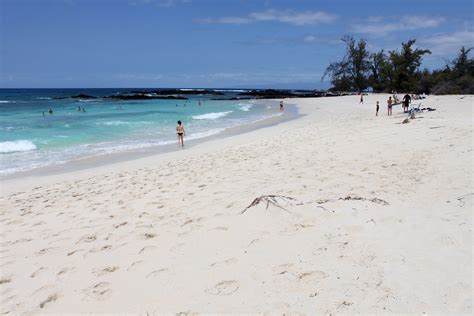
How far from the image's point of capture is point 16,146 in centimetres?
1483

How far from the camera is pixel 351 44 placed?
72.2 m

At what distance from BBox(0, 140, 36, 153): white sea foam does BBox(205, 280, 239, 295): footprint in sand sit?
13.8 meters

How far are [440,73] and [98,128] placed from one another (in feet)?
170

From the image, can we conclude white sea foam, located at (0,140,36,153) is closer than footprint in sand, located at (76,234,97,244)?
No

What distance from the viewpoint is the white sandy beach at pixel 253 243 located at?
306cm

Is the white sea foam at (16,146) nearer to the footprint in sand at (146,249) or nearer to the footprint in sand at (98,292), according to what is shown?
the footprint in sand at (146,249)

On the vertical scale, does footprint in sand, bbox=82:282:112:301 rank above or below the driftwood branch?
below

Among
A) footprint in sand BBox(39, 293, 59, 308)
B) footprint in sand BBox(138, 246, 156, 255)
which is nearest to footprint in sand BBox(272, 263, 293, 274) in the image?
footprint in sand BBox(138, 246, 156, 255)

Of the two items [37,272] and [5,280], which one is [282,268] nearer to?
[37,272]

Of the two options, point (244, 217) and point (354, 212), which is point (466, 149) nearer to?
point (354, 212)

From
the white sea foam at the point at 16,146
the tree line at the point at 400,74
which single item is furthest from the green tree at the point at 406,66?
the white sea foam at the point at 16,146

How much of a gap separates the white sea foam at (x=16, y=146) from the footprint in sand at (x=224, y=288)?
545 inches

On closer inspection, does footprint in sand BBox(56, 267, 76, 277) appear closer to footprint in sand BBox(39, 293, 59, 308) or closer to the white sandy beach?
the white sandy beach

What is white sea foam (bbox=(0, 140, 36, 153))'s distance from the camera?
14266 millimetres
